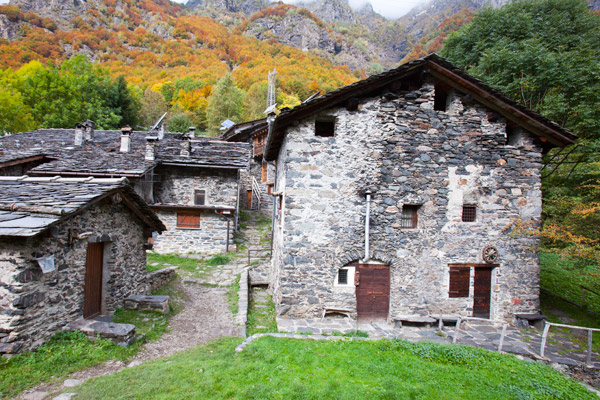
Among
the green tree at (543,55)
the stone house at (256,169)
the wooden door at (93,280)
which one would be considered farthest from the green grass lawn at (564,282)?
the stone house at (256,169)

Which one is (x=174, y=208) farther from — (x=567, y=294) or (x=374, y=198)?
(x=567, y=294)

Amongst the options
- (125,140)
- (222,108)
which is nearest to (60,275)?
(125,140)

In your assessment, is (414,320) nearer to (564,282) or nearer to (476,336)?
(476,336)

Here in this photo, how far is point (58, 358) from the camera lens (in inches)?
192

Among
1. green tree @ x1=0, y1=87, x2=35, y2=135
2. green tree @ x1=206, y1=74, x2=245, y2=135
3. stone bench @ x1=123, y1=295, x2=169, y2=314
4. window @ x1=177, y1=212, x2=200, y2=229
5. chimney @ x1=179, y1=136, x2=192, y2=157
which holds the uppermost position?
green tree @ x1=206, y1=74, x2=245, y2=135

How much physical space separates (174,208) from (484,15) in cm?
2139

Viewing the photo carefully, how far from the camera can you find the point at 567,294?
1134 centimetres

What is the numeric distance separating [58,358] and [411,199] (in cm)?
824

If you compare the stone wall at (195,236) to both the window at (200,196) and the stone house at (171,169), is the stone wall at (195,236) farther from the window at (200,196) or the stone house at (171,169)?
the window at (200,196)

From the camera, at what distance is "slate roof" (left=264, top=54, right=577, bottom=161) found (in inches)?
296

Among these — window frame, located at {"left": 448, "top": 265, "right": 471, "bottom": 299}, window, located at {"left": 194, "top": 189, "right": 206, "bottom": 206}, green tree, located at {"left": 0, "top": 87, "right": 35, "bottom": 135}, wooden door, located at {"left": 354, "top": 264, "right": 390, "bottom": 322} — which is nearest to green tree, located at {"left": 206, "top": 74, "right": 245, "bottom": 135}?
green tree, located at {"left": 0, "top": 87, "right": 35, "bottom": 135}

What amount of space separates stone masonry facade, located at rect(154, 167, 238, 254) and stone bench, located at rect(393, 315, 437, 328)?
10.3m

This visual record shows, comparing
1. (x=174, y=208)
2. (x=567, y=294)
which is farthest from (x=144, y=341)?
(x=567, y=294)

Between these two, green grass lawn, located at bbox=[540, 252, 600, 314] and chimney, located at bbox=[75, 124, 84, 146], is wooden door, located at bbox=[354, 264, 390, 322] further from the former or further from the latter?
chimney, located at bbox=[75, 124, 84, 146]
